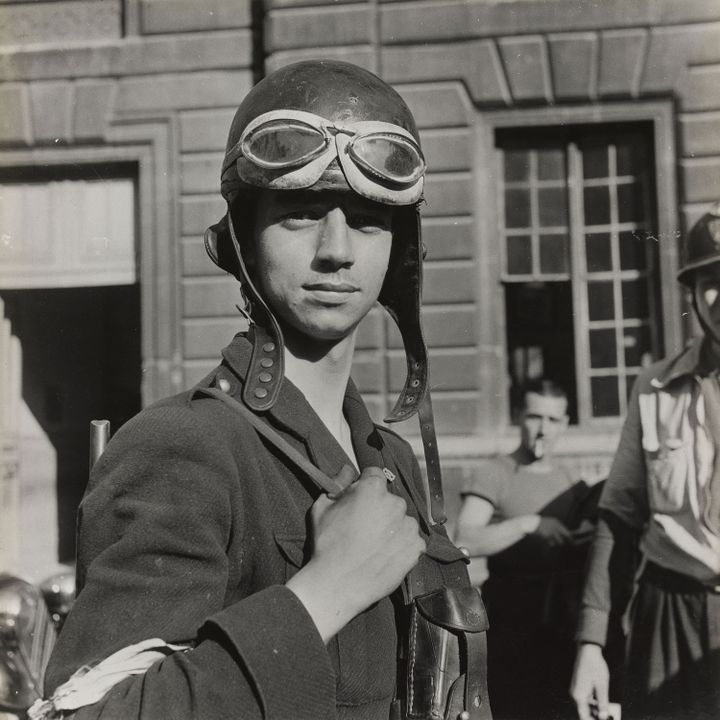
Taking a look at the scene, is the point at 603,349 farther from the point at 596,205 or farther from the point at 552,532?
the point at 552,532

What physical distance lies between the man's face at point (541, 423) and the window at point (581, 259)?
77cm

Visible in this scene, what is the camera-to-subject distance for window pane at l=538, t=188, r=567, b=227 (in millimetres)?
6668

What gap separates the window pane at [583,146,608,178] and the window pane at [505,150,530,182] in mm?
431

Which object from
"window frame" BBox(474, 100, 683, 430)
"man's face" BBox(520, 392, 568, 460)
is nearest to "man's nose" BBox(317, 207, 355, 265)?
"man's face" BBox(520, 392, 568, 460)

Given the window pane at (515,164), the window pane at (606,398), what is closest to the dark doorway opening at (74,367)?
the window pane at (515,164)

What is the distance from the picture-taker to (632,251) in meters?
6.53

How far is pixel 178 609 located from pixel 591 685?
276 centimetres

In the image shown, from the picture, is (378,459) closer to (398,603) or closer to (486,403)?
(398,603)

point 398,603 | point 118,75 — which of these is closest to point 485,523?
point 398,603

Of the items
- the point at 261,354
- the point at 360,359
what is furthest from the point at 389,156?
the point at 360,359

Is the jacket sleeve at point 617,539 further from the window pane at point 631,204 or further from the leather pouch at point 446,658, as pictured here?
the window pane at point 631,204

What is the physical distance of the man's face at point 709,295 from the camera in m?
3.98

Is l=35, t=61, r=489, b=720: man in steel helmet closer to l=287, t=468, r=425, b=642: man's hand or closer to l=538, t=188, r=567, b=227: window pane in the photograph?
l=287, t=468, r=425, b=642: man's hand

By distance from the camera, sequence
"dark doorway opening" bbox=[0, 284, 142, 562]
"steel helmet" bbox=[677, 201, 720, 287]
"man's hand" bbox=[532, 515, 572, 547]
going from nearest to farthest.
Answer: "steel helmet" bbox=[677, 201, 720, 287] < "man's hand" bbox=[532, 515, 572, 547] < "dark doorway opening" bbox=[0, 284, 142, 562]
